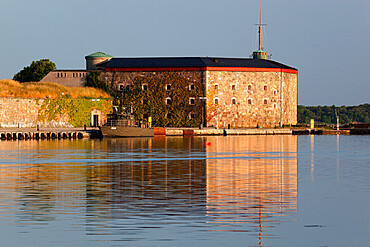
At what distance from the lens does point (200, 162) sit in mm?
40500

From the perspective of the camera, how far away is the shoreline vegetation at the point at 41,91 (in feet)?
285

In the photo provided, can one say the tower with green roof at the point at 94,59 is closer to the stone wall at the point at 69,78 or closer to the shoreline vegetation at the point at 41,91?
the stone wall at the point at 69,78

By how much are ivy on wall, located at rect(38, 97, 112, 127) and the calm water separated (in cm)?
5538

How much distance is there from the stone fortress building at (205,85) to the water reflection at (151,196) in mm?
66985

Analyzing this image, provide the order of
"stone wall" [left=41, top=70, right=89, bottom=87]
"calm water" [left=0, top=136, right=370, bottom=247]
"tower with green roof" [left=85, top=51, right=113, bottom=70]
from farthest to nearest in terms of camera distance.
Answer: "tower with green roof" [left=85, top=51, right=113, bottom=70] < "stone wall" [left=41, top=70, right=89, bottom=87] < "calm water" [left=0, top=136, right=370, bottom=247]

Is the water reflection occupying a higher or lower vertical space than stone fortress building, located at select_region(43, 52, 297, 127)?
lower

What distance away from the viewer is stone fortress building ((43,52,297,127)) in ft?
348

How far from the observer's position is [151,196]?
73.6ft

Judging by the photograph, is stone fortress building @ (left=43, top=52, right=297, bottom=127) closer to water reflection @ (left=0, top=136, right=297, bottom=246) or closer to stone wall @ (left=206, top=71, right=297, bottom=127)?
stone wall @ (left=206, top=71, right=297, bottom=127)

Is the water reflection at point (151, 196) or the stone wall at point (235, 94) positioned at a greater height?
the stone wall at point (235, 94)

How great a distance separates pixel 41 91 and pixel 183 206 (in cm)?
7563

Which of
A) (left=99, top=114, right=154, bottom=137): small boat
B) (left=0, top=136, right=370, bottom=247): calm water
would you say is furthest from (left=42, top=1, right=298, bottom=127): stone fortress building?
(left=0, top=136, right=370, bottom=247): calm water

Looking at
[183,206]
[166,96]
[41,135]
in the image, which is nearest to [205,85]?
[166,96]

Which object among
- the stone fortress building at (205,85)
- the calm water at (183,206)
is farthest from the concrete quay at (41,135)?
the calm water at (183,206)
